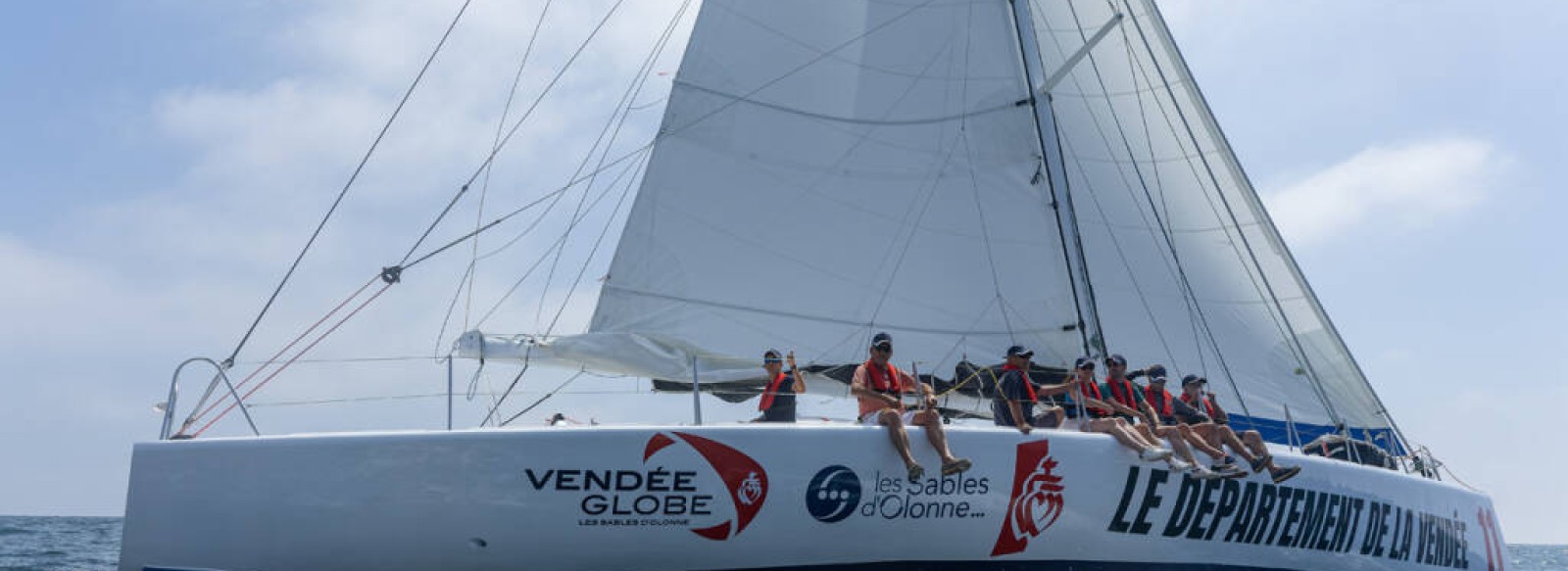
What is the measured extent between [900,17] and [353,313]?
545cm

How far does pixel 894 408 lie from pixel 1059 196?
4.35 meters

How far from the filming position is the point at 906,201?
36.1 feet

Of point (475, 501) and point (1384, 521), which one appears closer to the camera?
point (475, 501)

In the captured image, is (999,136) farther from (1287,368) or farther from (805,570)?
(805,570)

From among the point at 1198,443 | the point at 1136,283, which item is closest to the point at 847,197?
the point at 1136,283

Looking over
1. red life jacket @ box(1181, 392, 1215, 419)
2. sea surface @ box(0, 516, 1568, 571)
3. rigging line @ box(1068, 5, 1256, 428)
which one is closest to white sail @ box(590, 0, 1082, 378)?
rigging line @ box(1068, 5, 1256, 428)

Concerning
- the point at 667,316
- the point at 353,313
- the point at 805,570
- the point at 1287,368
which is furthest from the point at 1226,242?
the point at 353,313

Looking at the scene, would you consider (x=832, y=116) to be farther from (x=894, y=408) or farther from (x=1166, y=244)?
(x=894, y=408)

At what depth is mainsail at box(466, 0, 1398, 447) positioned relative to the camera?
34.6ft

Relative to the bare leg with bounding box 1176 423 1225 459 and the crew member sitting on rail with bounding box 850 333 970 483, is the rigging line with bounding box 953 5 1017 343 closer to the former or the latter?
the bare leg with bounding box 1176 423 1225 459

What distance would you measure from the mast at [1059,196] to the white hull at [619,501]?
2841 millimetres

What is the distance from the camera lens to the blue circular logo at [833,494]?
23.7ft

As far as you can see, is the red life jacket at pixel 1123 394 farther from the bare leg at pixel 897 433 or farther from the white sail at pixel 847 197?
the bare leg at pixel 897 433

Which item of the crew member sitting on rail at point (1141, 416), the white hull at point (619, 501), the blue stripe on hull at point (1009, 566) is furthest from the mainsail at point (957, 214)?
the white hull at point (619, 501)
